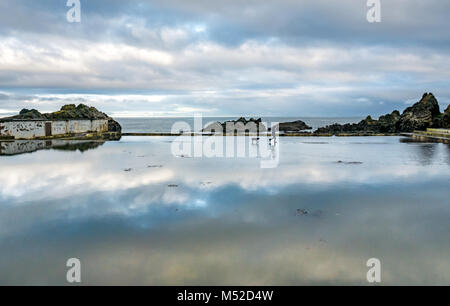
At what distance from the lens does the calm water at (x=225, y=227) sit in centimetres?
584

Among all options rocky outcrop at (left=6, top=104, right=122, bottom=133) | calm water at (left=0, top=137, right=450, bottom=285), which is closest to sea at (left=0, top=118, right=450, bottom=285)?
calm water at (left=0, top=137, right=450, bottom=285)

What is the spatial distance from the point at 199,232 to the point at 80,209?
436 cm

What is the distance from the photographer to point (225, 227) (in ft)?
26.5

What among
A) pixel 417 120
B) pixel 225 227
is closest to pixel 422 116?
pixel 417 120

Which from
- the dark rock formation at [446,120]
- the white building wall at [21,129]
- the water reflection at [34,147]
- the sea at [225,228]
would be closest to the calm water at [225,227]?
the sea at [225,228]

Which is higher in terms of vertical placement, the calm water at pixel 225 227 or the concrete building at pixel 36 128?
the concrete building at pixel 36 128

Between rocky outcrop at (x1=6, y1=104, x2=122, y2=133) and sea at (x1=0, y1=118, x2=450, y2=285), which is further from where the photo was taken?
rocky outcrop at (x1=6, y1=104, x2=122, y2=133)

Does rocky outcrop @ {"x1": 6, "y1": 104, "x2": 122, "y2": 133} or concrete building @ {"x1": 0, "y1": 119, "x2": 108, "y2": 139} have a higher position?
rocky outcrop @ {"x1": 6, "y1": 104, "x2": 122, "y2": 133}

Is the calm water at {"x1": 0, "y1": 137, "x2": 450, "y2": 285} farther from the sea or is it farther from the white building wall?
the white building wall

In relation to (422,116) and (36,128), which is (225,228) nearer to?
(36,128)

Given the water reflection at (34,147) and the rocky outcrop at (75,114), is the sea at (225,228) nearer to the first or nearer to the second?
the water reflection at (34,147)

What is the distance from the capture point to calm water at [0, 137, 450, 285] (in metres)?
5.84
